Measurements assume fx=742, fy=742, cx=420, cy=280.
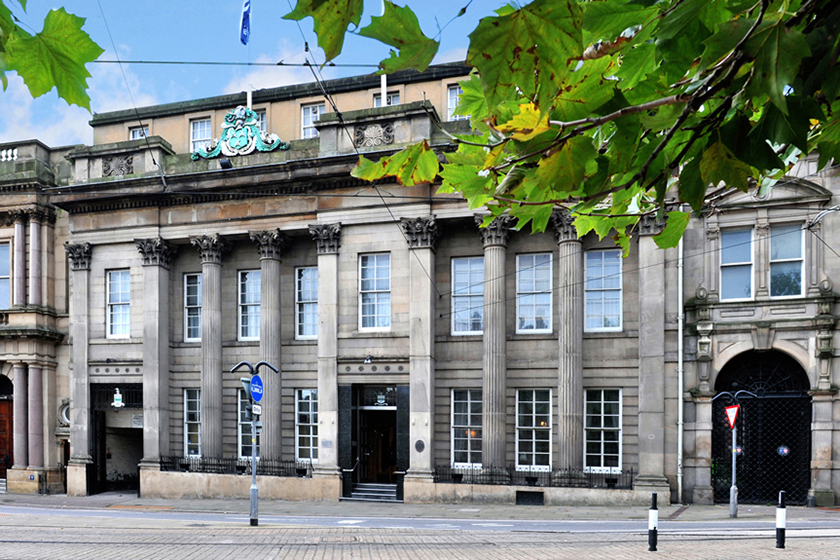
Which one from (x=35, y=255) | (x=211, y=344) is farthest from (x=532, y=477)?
(x=35, y=255)

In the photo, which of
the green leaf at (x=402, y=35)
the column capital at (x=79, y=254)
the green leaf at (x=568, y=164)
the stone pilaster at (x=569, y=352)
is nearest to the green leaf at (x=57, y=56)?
the green leaf at (x=402, y=35)

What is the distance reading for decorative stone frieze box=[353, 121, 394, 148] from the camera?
2545 centimetres

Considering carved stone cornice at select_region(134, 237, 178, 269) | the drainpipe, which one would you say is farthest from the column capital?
the drainpipe

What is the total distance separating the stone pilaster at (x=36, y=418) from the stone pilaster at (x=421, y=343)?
16047mm

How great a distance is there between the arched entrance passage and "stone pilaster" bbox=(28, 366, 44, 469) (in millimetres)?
25529

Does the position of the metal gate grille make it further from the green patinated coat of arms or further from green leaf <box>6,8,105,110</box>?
green leaf <box>6,8,105,110</box>

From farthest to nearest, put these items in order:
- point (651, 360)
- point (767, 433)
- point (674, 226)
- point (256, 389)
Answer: point (651, 360), point (767, 433), point (256, 389), point (674, 226)

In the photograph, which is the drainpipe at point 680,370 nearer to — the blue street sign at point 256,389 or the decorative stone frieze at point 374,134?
the decorative stone frieze at point 374,134

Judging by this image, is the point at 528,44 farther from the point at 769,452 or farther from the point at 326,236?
the point at 326,236

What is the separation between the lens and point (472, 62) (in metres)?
2.42

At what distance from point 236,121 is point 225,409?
1102cm

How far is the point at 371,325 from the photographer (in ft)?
86.3

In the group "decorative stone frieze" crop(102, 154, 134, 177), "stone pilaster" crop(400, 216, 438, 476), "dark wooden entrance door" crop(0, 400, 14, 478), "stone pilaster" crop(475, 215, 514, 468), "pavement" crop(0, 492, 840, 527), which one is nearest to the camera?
"pavement" crop(0, 492, 840, 527)

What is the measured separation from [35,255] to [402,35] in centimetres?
3252
